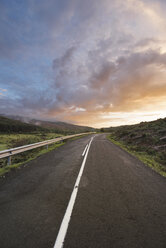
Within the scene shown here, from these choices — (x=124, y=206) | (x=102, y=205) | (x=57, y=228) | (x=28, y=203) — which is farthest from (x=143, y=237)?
(x=28, y=203)

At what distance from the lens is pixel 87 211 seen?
2.76 meters

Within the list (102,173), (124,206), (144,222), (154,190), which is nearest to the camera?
(144,222)

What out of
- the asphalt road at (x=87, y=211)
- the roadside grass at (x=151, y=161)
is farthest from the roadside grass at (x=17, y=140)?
the roadside grass at (x=151, y=161)

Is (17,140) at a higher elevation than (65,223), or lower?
lower

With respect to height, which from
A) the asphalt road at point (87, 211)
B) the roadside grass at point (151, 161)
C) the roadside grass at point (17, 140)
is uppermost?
the asphalt road at point (87, 211)

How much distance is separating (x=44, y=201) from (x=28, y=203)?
0.43 meters

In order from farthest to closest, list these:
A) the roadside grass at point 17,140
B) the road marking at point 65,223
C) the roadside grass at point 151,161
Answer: the roadside grass at point 17,140
the roadside grass at point 151,161
the road marking at point 65,223

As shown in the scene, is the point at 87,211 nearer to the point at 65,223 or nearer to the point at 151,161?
the point at 65,223

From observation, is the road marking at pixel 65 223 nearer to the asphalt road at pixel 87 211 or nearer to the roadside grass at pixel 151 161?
the asphalt road at pixel 87 211

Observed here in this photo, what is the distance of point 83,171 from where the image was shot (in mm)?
5398

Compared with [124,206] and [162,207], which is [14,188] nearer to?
[124,206]

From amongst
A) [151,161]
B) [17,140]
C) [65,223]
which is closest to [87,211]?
[65,223]

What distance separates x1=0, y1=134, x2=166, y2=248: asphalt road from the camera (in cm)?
198

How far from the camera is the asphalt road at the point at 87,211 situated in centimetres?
198
